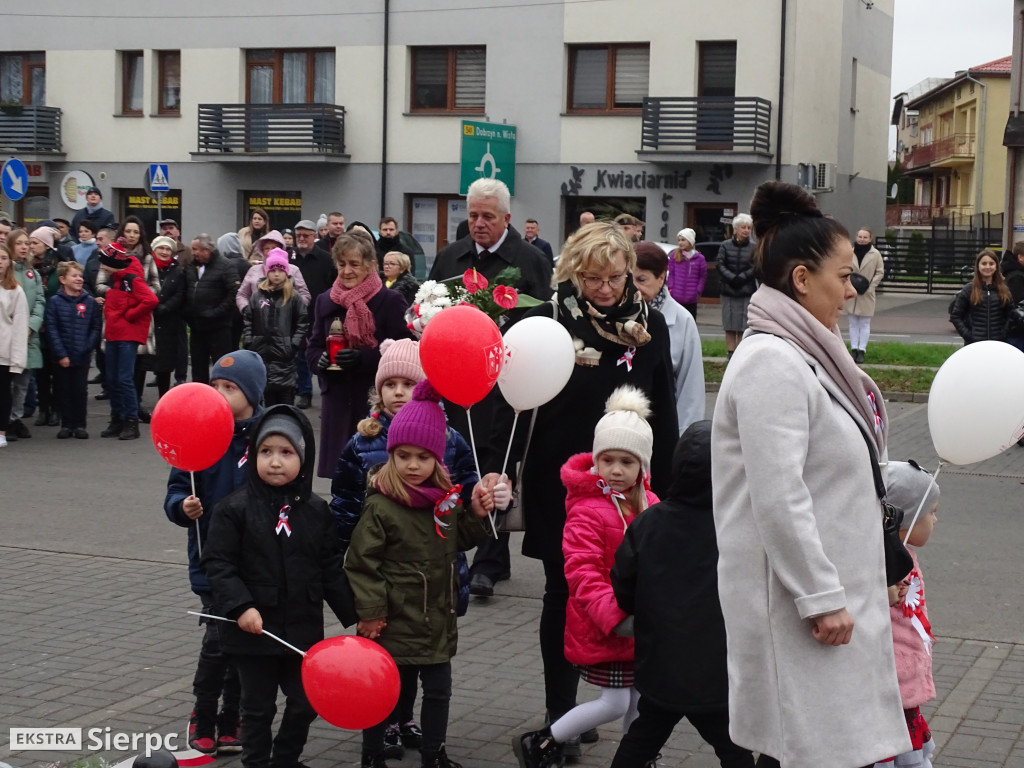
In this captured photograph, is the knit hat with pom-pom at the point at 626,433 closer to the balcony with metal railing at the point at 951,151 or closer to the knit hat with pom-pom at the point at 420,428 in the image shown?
the knit hat with pom-pom at the point at 420,428

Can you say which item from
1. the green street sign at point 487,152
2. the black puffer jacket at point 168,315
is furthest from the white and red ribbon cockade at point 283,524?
the green street sign at point 487,152

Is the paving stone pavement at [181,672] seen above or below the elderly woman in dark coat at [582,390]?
below

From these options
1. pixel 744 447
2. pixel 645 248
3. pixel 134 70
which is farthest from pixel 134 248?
pixel 134 70

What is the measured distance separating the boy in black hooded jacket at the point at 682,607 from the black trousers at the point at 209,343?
11.2 m

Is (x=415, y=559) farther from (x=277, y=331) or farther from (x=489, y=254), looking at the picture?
(x=277, y=331)

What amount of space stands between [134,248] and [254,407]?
9.70 meters

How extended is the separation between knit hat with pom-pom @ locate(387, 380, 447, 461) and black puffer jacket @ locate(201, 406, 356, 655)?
0.40 metres

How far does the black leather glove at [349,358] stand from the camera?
840 cm

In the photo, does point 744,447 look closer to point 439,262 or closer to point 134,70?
point 439,262

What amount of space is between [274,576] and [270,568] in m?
0.03

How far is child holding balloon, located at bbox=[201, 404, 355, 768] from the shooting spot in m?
4.64

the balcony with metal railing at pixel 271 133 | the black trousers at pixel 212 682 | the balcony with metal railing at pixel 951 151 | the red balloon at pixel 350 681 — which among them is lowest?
the black trousers at pixel 212 682

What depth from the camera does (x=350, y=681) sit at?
14.3 ft

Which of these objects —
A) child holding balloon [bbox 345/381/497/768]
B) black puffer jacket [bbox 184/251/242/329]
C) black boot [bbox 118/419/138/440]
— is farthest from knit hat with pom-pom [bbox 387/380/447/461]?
black puffer jacket [bbox 184/251/242/329]
